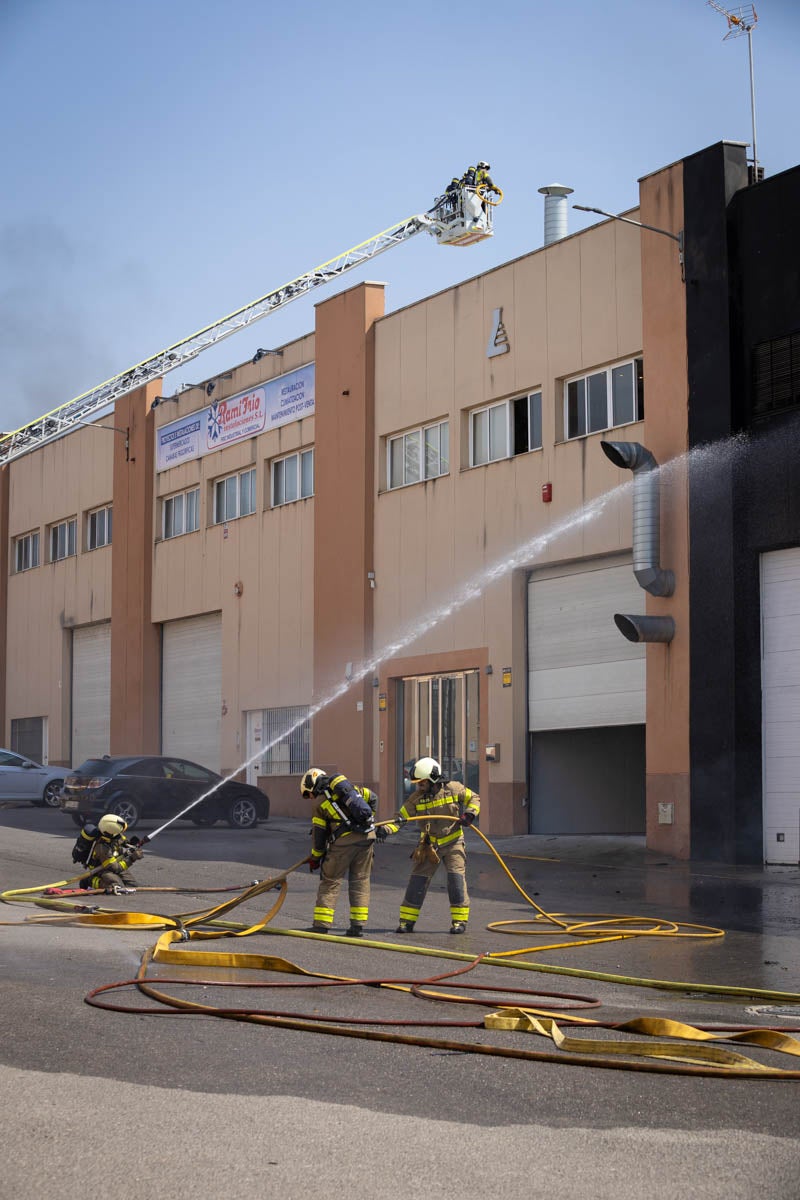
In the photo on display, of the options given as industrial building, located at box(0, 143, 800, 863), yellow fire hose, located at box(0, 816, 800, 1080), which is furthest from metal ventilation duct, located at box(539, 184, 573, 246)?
yellow fire hose, located at box(0, 816, 800, 1080)

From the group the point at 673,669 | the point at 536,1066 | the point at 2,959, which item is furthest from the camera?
the point at 673,669

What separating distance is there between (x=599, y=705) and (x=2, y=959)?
14.5 m

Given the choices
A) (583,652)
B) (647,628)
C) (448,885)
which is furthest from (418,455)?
(448,885)

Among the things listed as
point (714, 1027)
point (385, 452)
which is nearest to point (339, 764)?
point (385, 452)

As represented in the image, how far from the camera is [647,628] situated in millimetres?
22000

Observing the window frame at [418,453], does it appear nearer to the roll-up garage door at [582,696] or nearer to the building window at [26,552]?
the roll-up garage door at [582,696]

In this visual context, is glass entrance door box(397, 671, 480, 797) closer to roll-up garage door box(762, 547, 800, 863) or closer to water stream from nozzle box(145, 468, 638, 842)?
water stream from nozzle box(145, 468, 638, 842)

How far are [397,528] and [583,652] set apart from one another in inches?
229

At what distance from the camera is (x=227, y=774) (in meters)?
34.5

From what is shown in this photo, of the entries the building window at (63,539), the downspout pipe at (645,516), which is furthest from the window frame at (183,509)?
the downspout pipe at (645,516)

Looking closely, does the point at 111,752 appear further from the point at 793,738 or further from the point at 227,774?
the point at 793,738

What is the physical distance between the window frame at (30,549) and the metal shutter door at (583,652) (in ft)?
76.6

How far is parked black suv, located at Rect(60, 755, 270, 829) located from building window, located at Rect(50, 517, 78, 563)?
16.7m

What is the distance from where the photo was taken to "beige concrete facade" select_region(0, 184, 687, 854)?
2409 cm
